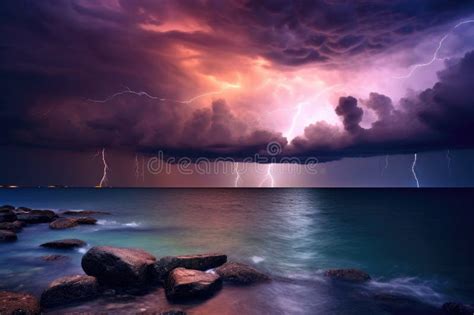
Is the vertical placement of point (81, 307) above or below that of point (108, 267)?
below

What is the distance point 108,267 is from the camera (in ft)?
41.2

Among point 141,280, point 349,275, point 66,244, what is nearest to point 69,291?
point 141,280

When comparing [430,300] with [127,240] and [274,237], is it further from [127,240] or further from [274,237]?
[127,240]

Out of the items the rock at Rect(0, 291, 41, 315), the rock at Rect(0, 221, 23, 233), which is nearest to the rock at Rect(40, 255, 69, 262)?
the rock at Rect(0, 291, 41, 315)

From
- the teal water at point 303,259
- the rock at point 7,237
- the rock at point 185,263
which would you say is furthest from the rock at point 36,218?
the rock at point 185,263

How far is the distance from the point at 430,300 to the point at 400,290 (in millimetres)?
1375

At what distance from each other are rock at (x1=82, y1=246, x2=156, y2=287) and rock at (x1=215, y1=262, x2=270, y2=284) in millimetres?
3425

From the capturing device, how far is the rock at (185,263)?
13.4m

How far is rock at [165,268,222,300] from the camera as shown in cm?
1159

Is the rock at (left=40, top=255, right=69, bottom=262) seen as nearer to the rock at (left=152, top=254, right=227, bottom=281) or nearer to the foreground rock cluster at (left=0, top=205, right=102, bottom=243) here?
the rock at (left=152, top=254, right=227, bottom=281)

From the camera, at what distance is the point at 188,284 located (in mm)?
11648

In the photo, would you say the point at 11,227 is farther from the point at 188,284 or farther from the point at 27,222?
the point at 188,284

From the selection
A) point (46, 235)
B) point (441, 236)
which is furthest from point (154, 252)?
point (441, 236)

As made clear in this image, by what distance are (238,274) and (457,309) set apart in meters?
8.54
